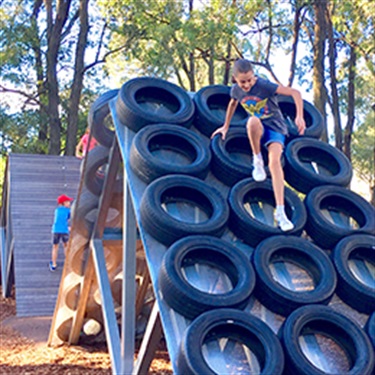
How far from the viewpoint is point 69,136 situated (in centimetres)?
1823

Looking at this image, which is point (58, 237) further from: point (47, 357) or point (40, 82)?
point (40, 82)

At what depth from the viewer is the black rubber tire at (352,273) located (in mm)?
3662

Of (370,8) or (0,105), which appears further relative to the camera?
(0,105)

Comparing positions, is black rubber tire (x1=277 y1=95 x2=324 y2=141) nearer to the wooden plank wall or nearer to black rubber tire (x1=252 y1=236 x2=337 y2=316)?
black rubber tire (x1=252 y1=236 x2=337 y2=316)

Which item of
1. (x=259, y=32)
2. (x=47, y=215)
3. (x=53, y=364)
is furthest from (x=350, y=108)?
(x=53, y=364)

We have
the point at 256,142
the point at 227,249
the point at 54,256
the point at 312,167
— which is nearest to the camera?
the point at 227,249

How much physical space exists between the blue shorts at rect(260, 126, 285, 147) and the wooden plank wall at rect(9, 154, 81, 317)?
Result: 6.58 metres

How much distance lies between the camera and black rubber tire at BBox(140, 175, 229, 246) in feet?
12.4

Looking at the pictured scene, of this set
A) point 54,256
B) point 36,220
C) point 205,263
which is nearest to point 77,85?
point 36,220

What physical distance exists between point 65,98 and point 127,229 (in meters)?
18.5

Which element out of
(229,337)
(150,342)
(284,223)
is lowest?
(150,342)

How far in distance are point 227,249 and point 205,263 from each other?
A: 0.19 metres

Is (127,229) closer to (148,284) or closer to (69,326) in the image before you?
(148,284)

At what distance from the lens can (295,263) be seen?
393 centimetres
